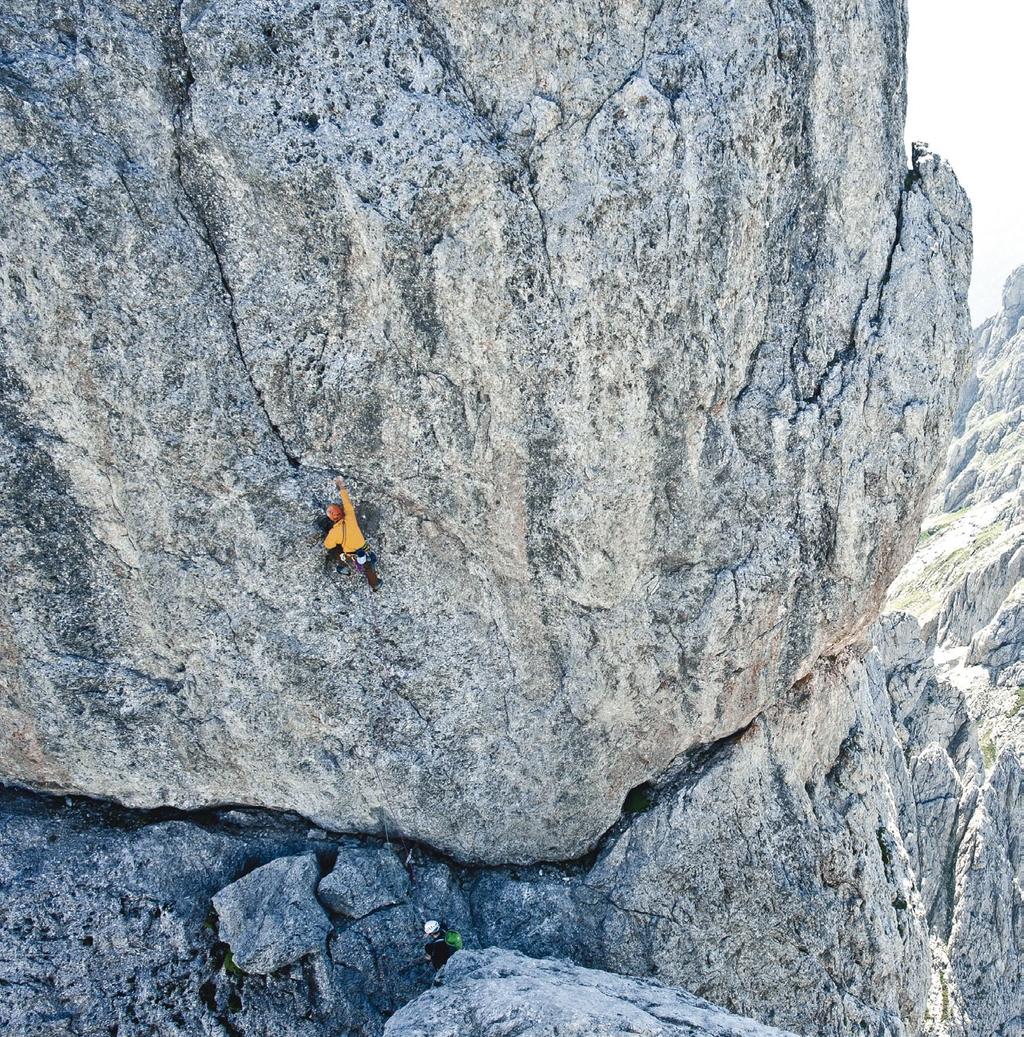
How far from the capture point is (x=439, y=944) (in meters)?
13.5

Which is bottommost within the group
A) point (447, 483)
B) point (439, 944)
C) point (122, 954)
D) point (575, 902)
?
point (439, 944)

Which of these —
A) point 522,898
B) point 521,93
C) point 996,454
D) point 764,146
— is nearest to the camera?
point 521,93

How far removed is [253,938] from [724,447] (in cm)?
1162

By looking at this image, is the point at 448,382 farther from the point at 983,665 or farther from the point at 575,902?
the point at 983,665

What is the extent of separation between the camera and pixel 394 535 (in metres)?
13.3

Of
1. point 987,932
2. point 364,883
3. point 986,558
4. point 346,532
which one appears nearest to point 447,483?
point 346,532

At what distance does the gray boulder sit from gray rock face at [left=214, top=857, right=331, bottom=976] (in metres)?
0.33

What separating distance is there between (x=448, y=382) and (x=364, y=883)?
9167 mm

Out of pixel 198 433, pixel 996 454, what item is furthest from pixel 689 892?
pixel 996 454

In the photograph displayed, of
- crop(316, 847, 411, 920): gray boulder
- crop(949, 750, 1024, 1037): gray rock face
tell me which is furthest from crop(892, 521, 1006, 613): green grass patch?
crop(316, 847, 411, 920): gray boulder

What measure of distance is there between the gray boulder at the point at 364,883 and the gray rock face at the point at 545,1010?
185cm

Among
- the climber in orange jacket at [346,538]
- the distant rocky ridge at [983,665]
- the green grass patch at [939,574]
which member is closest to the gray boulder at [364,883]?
the climber in orange jacket at [346,538]

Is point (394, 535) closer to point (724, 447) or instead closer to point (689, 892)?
point (724, 447)

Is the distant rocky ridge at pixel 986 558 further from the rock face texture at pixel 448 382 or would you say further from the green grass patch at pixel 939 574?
the rock face texture at pixel 448 382
